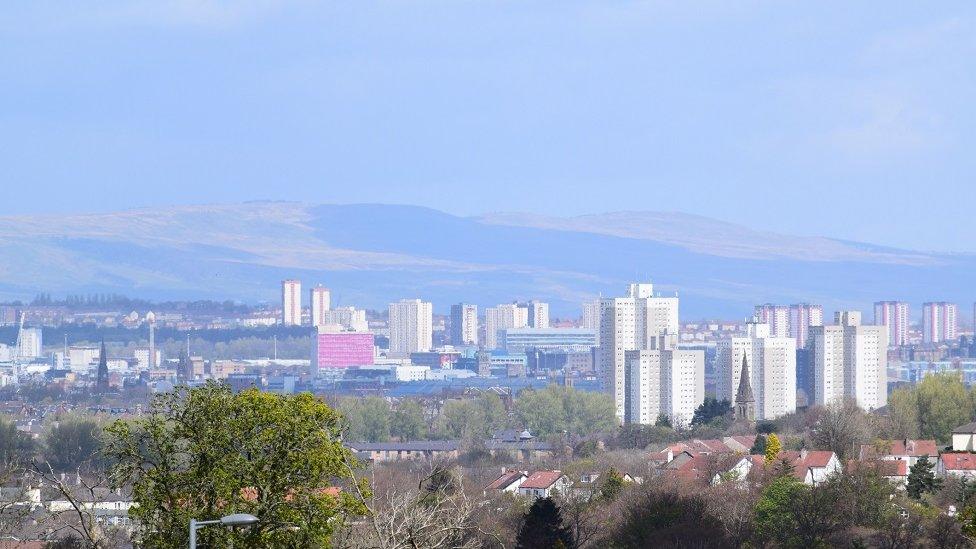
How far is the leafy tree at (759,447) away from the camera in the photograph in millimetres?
58438

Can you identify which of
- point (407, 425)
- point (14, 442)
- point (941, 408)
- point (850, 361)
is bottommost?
point (407, 425)

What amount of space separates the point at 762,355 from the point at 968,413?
2279 inches

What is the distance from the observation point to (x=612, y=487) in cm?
4688

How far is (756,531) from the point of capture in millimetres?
36031

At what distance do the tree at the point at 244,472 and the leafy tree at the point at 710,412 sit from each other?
64.8m

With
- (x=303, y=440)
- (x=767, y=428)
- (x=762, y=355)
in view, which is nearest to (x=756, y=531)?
(x=303, y=440)

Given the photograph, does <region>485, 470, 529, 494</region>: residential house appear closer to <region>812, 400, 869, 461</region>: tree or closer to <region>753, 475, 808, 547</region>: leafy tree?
<region>812, 400, 869, 461</region>: tree

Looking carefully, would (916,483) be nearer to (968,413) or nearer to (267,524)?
(968,413)

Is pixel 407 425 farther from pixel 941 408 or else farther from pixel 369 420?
pixel 941 408

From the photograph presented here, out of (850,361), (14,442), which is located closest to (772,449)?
(14,442)

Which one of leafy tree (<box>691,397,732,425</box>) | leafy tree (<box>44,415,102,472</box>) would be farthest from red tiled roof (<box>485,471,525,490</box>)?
leafy tree (<box>691,397,732,425</box>)

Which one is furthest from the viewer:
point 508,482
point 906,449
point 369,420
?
point 369,420

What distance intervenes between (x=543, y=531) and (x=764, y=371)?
88.2 metres

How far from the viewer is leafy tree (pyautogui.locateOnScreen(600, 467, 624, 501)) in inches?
1806
